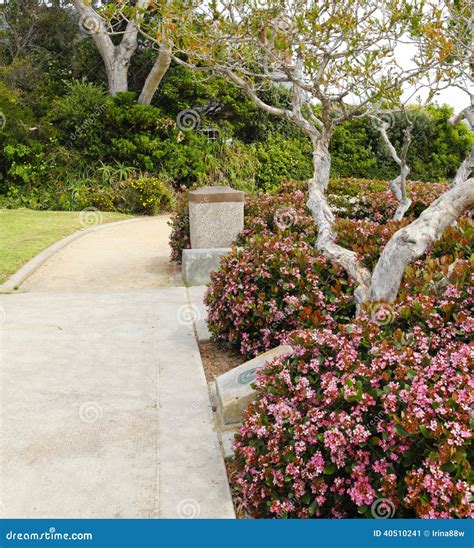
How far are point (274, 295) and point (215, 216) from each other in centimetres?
391

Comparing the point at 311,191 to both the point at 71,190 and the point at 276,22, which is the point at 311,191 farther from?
the point at 71,190

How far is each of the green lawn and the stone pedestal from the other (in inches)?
107

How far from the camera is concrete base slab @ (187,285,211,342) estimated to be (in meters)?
5.83

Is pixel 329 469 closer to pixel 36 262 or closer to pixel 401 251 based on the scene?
pixel 401 251

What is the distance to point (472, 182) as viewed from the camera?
181 inches

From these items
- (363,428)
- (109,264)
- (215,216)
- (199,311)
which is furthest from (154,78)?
(363,428)

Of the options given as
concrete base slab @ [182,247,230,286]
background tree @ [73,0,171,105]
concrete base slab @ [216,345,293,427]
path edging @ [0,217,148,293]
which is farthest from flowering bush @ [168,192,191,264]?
background tree @ [73,0,171,105]

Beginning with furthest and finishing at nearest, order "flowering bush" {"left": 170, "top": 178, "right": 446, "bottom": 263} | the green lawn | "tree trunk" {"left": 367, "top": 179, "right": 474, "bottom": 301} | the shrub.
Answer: the shrub, the green lawn, "flowering bush" {"left": 170, "top": 178, "right": 446, "bottom": 263}, "tree trunk" {"left": 367, "top": 179, "right": 474, "bottom": 301}

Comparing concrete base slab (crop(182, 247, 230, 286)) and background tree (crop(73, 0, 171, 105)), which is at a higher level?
background tree (crop(73, 0, 171, 105))

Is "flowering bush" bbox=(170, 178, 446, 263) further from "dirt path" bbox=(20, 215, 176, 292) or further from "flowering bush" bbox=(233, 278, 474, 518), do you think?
"flowering bush" bbox=(233, 278, 474, 518)

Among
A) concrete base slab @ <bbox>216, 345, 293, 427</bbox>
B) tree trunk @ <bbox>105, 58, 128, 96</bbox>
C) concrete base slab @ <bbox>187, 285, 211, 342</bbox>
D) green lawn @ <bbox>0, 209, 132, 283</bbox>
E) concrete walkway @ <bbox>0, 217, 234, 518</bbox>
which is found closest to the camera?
concrete walkway @ <bbox>0, 217, 234, 518</bbox>

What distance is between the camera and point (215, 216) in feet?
28.7

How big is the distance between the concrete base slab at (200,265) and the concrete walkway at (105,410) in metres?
0.43

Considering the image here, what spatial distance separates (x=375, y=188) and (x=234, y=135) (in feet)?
29.4
